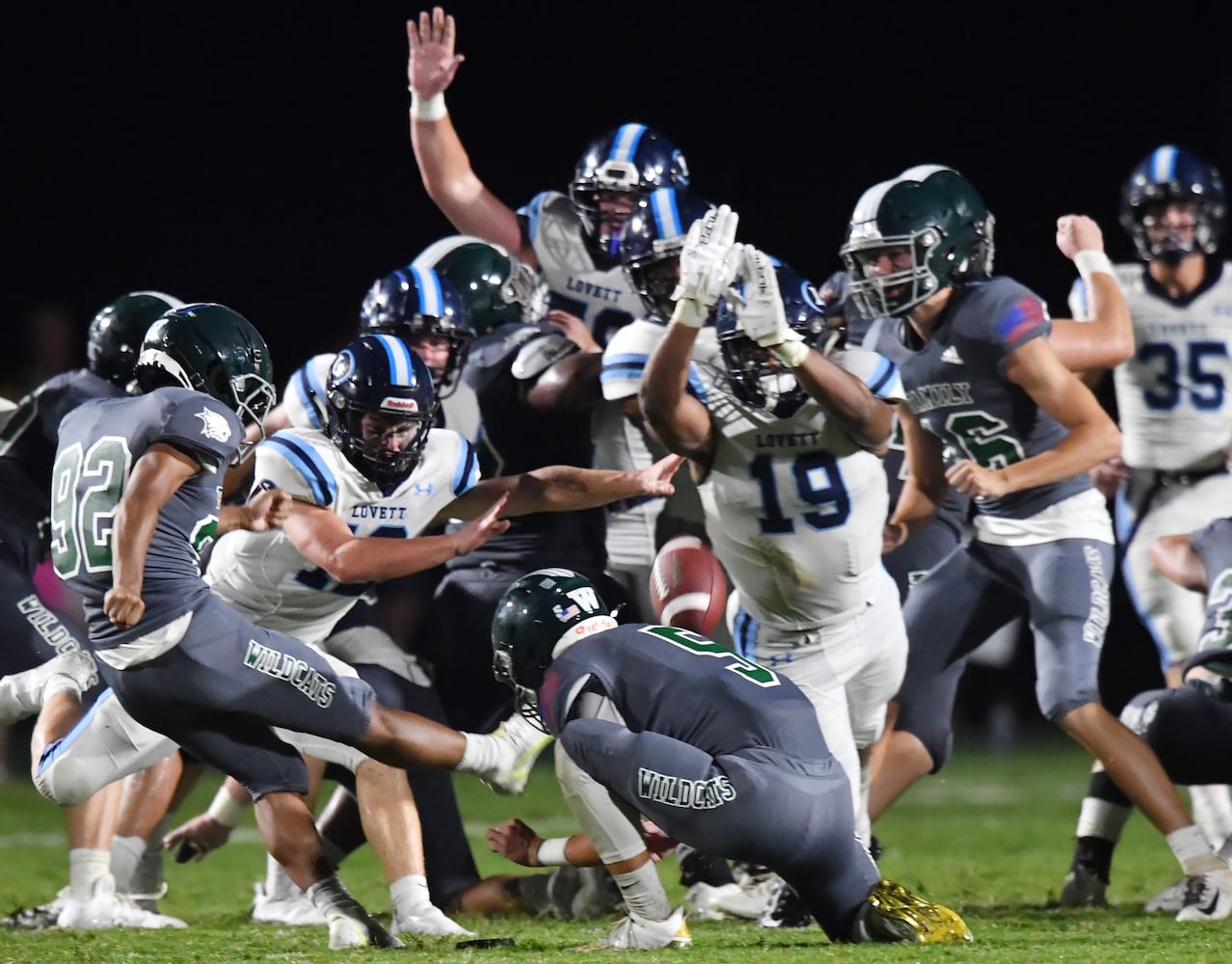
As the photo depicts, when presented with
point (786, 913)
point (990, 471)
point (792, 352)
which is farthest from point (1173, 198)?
point (786, 913)

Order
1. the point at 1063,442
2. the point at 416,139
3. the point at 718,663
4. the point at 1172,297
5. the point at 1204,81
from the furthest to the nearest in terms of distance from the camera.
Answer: the point at 1204,81 → the point at 416,139 → the point at 1172,297 → the point at 1063,442 → the point at 718,663

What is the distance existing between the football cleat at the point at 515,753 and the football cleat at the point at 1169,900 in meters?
1.74

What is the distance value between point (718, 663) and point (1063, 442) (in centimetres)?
159

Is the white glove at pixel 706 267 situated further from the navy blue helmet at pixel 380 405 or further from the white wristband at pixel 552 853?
the white wristband at pixel 552 853

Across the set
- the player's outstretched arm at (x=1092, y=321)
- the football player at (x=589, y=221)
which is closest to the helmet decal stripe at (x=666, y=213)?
the football player at (x=589, y=221)

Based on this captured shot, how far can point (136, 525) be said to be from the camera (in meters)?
4.35

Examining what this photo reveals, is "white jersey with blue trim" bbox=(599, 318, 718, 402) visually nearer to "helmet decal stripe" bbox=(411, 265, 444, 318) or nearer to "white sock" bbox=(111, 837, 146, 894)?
"helmet decal stripe" bbox=(411, 265, 444, 318)

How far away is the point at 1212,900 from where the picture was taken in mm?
4945

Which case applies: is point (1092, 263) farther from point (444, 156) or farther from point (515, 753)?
point (444, 156)

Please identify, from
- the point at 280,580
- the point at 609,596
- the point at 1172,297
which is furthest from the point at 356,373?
the point at 1172,297

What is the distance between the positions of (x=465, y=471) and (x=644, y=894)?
1.40 meters

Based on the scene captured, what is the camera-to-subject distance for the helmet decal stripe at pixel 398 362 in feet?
16.2

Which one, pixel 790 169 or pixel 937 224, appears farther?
pixel 790 169

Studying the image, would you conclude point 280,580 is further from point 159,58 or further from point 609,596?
point 159,58
